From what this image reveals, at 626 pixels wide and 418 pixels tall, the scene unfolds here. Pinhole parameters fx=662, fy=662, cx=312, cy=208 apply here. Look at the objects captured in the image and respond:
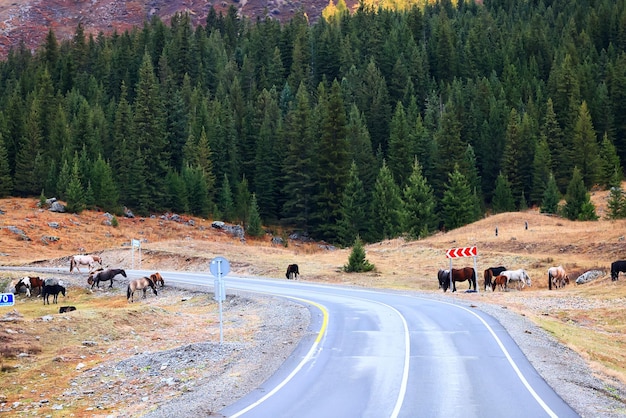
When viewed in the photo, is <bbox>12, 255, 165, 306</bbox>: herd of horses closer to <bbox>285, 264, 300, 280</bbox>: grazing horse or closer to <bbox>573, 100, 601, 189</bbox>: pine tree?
<bbox>285, 264, 300, 280</bbox>: grazing horse

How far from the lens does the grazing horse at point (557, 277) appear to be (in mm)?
39375

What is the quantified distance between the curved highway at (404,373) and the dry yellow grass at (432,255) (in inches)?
131

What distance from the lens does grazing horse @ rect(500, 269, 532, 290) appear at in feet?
132

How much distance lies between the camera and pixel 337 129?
299 feet

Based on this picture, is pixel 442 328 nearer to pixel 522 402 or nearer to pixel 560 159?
pixel 522 402

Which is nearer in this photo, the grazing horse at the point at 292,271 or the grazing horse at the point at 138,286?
the grazing horse at the point at 138,286

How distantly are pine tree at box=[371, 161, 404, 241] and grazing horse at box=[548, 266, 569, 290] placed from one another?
3188 centimetres

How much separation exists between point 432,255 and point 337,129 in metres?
41.7

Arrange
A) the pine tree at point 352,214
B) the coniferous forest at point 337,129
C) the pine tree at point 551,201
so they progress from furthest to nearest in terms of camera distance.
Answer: the coniferous forest at point 337,129 < the pine tree at point 352,214 < the pine tree at point 551,201

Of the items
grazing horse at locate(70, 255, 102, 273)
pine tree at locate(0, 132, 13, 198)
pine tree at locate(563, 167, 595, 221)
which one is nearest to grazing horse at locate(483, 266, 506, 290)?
pine tree at locate(563, 167, 595, 221)

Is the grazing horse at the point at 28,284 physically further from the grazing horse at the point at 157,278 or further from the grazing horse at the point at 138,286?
the grazing horse at the point at 157,278

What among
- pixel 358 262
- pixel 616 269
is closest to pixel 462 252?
pixel 616 269

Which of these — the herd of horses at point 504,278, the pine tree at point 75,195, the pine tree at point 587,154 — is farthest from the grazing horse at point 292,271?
the pine tree at point 587,154

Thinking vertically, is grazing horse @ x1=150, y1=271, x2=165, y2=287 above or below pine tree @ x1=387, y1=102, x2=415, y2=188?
below
